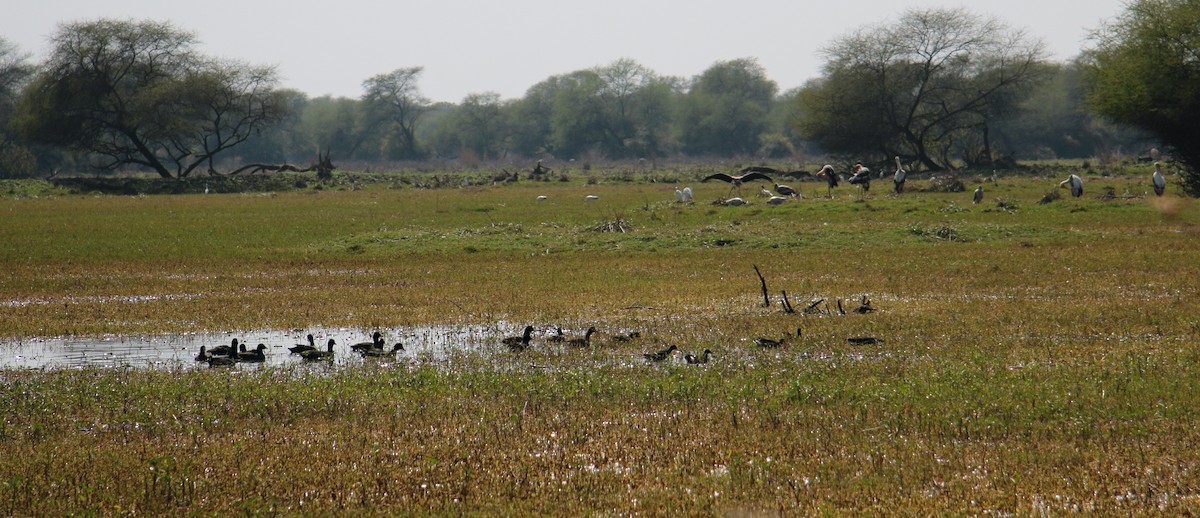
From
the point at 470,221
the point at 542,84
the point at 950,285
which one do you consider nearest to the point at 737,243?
the point at 950,285

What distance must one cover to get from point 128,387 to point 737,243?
51.7 feet

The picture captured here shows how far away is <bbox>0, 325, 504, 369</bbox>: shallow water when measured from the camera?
38.1ft

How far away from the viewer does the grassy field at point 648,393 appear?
22.1ft

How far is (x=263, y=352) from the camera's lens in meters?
11.6

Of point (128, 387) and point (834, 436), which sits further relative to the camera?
point (128, 387)

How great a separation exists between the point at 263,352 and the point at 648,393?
178 inches

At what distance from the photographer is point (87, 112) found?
213 feet

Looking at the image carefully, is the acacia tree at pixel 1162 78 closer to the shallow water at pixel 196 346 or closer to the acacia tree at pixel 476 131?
the shallow water at pixel 196 346

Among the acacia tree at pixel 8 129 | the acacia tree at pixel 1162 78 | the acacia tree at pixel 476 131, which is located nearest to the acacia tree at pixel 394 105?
the acacia tree at pixel 476 131

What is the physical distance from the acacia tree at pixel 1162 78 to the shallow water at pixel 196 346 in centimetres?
2817

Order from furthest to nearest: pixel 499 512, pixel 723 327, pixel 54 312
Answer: pixel 54 312
pixel 723 327
pixel 499 512

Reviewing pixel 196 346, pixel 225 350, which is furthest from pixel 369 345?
pixel 196 346

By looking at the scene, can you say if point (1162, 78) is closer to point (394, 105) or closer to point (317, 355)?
point (317, 355)

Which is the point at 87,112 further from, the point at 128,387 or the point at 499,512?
the point at 499,512
